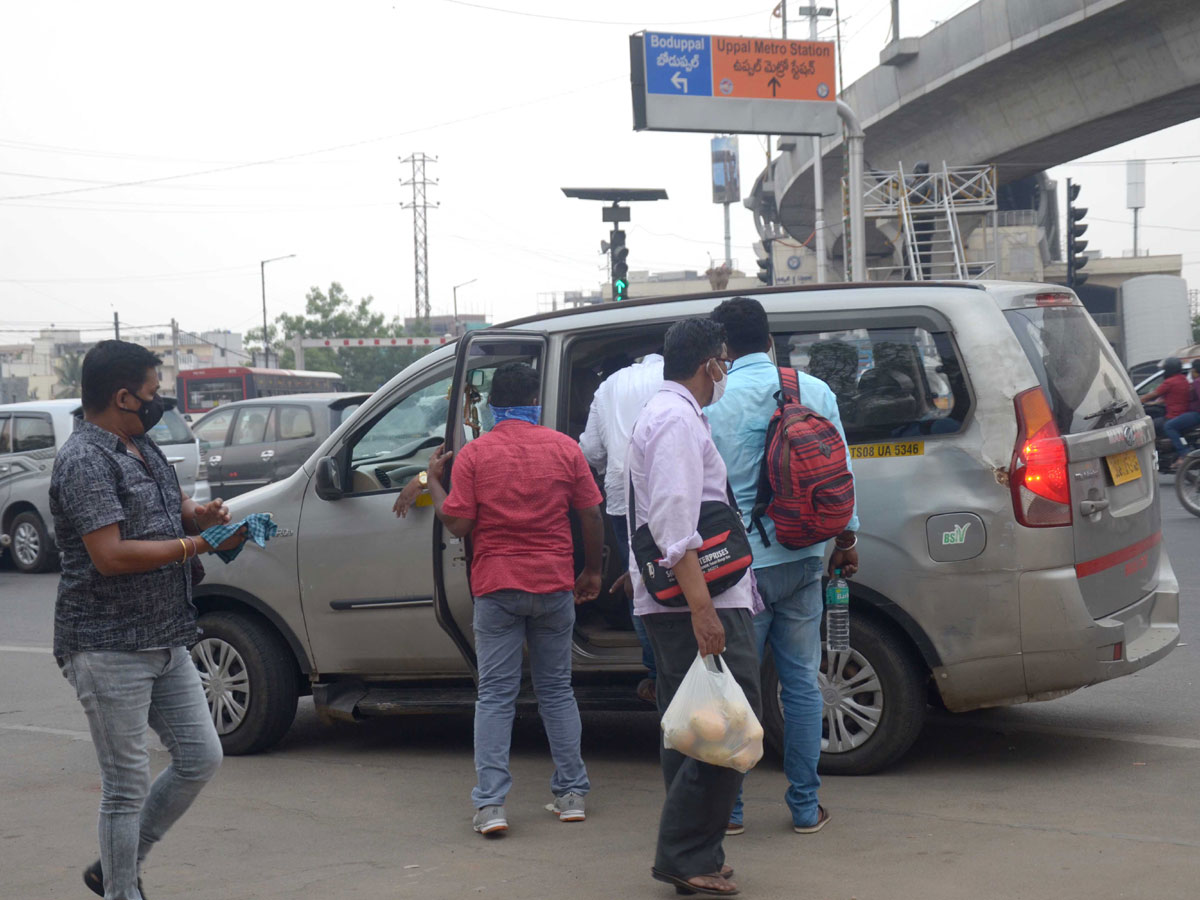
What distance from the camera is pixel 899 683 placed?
5.21 meters

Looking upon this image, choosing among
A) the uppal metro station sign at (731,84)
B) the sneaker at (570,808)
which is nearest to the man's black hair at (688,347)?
the sneaker at (570,808)

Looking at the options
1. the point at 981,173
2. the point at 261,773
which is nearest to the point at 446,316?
the point at 981,173

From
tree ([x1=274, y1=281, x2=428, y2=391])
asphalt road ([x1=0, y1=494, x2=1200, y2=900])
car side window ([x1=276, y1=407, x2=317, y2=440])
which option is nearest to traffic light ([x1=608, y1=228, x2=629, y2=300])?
car side window ([x1=276, y1=407, x2=317, y2=440])

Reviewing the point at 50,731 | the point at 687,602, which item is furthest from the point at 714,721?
the point at 50,731

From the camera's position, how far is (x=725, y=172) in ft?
306

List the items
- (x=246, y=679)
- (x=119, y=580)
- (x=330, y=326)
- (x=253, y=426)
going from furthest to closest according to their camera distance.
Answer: (x=330, y=326) < (x=253, y=426) < (x=246, y=679) < (x=119, y=580)

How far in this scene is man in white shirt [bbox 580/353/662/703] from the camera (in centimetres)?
552

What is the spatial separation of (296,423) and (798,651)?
13.8m

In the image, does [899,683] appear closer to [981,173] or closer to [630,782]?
[630,782]

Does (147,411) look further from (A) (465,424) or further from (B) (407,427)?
(B) (407,427)

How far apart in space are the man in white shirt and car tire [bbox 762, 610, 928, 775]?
700mm

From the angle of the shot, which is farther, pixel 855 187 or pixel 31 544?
pixel 855 187

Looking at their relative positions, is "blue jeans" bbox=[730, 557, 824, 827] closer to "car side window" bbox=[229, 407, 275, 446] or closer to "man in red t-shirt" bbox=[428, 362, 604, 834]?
"man in red t-shirt" bbox=[428, 362, 604, 834]

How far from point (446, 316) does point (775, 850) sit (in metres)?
139
